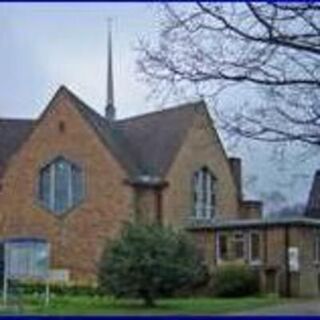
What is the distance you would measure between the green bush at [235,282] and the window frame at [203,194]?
41.9 ft

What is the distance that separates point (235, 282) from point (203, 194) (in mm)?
15623

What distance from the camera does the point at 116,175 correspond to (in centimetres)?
6166

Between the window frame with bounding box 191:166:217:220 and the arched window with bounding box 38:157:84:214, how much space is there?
6.74 meters

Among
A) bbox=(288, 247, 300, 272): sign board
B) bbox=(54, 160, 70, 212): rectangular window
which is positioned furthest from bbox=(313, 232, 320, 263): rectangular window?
bbox=(54, 160, 70, 212): rectangular window

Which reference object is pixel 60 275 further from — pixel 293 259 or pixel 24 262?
pixel 24 262

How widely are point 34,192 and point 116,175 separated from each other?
544cm

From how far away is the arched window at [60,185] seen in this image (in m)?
62.6

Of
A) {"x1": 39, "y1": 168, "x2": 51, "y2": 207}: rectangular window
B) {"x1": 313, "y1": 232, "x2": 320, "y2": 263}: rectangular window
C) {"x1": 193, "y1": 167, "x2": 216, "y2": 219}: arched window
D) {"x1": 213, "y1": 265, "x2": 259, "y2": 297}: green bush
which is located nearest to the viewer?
{"x1": 213, "y1": 265, "x2": 259, "y2": 297}: green bush

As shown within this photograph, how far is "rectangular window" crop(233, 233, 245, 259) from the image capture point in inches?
2144

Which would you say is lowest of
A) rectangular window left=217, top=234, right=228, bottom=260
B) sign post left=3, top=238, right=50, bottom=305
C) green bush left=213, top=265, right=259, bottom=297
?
green bush left=213, top=265, right=259, bottom=297

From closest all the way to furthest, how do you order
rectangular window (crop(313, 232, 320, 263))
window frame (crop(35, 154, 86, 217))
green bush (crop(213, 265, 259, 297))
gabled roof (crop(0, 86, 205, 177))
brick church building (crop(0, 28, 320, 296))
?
green bush (crop(213, 265, 259, 297)) < rectangular window (crop(313, 232, 320, 263)) < brick church building (crop(0, 28, 320, 296)) < window frame (crop(35, 154, 86, 217)) < gabled roof (crop(0, 86, 205, 177))

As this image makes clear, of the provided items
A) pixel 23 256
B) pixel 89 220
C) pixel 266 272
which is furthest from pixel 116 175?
pixel 23 256

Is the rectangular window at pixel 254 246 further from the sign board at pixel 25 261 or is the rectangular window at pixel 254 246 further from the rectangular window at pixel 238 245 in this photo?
the sign board at pixel 25 261

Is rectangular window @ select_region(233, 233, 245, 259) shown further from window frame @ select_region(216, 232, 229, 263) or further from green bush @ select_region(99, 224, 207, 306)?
green bush @ select_region(99, 224, 207, 306)
